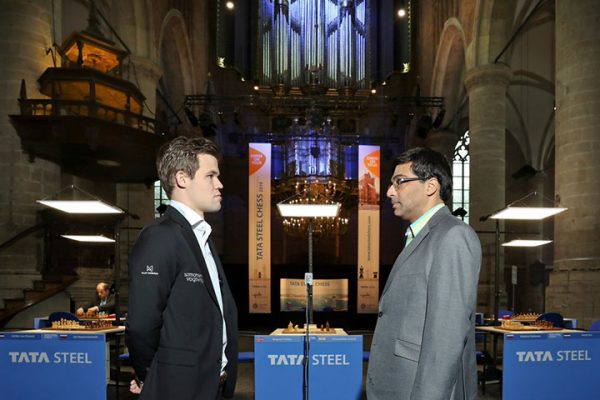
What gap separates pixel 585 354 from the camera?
624 centimetres

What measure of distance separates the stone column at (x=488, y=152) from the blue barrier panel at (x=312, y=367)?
25.3 ft

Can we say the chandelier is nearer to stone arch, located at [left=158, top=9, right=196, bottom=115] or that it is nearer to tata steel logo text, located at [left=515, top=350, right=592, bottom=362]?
stone arch, located at [left=158, top=9, right=196, bottom=115]

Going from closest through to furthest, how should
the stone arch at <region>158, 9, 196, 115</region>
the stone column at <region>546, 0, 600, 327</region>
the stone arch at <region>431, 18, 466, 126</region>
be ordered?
the stone column at <region>546, 0, 600, 327</region>, the stone arch at <region>431, 18, 466, 126</region>, the stone arch at <region>158, 9, 196, 115</region>

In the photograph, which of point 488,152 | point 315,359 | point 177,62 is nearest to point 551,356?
point 315,359

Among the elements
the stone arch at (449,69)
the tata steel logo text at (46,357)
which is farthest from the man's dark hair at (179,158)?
the stone arch at (449,69)

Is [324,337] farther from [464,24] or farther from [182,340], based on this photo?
[464,24]

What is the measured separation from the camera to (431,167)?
95.6 inches

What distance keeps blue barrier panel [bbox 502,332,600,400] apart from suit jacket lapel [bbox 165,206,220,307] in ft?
16.0

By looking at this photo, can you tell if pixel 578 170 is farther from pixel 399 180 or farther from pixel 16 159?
pixel 16 159

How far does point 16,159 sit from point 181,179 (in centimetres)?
755

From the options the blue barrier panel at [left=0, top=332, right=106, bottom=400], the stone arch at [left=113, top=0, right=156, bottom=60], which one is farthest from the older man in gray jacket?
the stone arch at [left=113, top=0, right=156, bottom=60]

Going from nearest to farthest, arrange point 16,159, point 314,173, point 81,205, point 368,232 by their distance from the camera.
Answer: point 81,205, point 16,159, point 368,232, point 314,173

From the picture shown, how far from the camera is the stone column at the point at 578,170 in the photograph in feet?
26.2

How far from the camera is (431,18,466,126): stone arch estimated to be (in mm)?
15984
